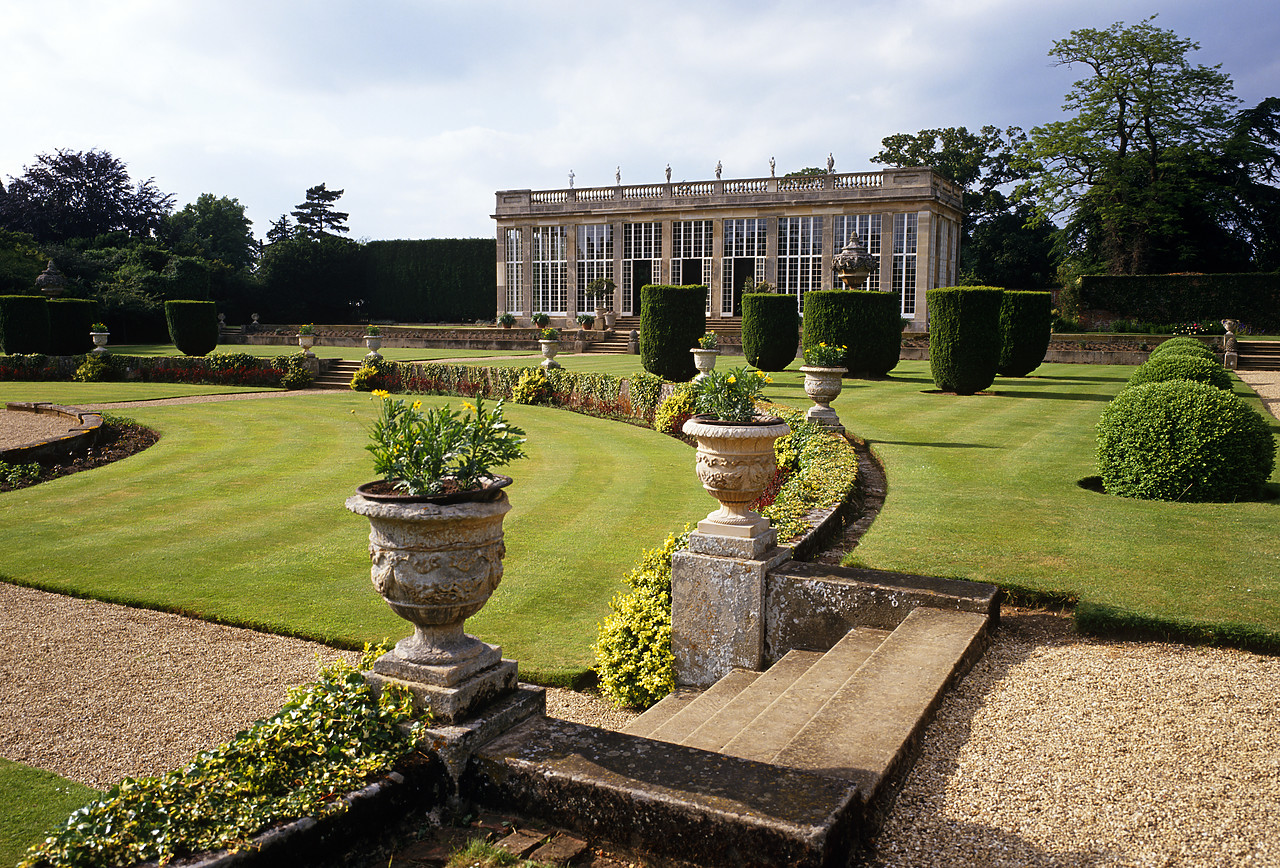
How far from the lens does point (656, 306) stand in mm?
20016

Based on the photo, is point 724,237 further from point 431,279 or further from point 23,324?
point 23,324

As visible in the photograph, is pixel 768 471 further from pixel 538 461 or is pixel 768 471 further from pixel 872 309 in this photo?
pixel 872 309

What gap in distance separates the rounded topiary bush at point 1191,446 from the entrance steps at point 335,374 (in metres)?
19.8

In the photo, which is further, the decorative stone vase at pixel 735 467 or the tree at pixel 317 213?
the tree at pixel 317 213

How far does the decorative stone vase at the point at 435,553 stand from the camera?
3.21m

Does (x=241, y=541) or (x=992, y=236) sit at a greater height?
(x=992, y=236)

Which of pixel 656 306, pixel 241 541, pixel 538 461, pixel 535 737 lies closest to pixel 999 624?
pixel 535 737

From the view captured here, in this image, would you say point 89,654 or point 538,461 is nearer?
point 89,654

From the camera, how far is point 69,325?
1159 inches

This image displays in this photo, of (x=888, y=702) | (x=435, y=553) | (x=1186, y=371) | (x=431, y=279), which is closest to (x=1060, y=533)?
(x=888, y=702)

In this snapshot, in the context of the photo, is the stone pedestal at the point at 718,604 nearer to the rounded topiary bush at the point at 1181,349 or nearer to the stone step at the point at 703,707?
the stone step at the point at 703,707

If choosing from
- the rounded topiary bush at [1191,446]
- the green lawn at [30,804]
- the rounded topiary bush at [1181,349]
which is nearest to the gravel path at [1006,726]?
the green lawn at [30,804]

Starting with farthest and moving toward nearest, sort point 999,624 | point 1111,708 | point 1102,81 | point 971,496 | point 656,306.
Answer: point 1102,81, point 656,306, point 971,496, point 999,624, point 1111,708

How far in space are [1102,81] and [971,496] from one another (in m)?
37.1
